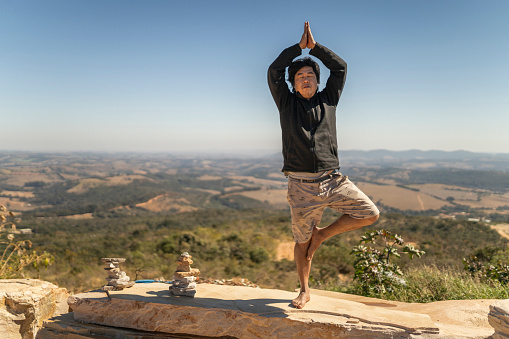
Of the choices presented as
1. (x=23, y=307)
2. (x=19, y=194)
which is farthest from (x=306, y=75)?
(x=19, y=194)

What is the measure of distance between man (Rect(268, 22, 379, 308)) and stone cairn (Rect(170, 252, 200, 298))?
1.30 m

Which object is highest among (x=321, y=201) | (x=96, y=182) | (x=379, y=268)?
(x=321, y=201)

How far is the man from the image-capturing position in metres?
3.11

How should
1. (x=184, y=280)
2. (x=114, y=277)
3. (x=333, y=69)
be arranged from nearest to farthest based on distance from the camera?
(x=333, y=69) < (x=184, y=280) < (x=114, y=277)

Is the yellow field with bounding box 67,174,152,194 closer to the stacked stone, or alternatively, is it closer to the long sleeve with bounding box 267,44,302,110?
the stacked stone

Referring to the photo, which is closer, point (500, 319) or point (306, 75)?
point (500, 319)

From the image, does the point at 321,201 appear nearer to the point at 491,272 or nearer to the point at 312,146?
the point at 312,146

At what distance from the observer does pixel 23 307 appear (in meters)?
3.79

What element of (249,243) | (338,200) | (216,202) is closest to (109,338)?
(338,200)

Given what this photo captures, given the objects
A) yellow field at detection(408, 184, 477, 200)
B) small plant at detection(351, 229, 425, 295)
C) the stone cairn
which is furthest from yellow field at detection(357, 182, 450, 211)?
the stone cairn

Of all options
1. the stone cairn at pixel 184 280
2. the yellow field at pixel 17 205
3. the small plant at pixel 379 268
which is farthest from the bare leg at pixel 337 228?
the yellow field at pixel 17 205

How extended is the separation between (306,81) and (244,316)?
2.53 metres

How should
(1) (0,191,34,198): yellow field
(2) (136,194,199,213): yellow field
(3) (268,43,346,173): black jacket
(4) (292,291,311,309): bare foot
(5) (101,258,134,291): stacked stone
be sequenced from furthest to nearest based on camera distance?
(2) (136,194,199,213): yellow field, (1) (0,191,34,198): yellow field, (5) (101,258,134,291): stacked stone, (4) (292,291,311,309): bare foot, (3) (268,43,346,173): black jacket

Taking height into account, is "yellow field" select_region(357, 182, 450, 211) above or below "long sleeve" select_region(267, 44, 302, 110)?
below
